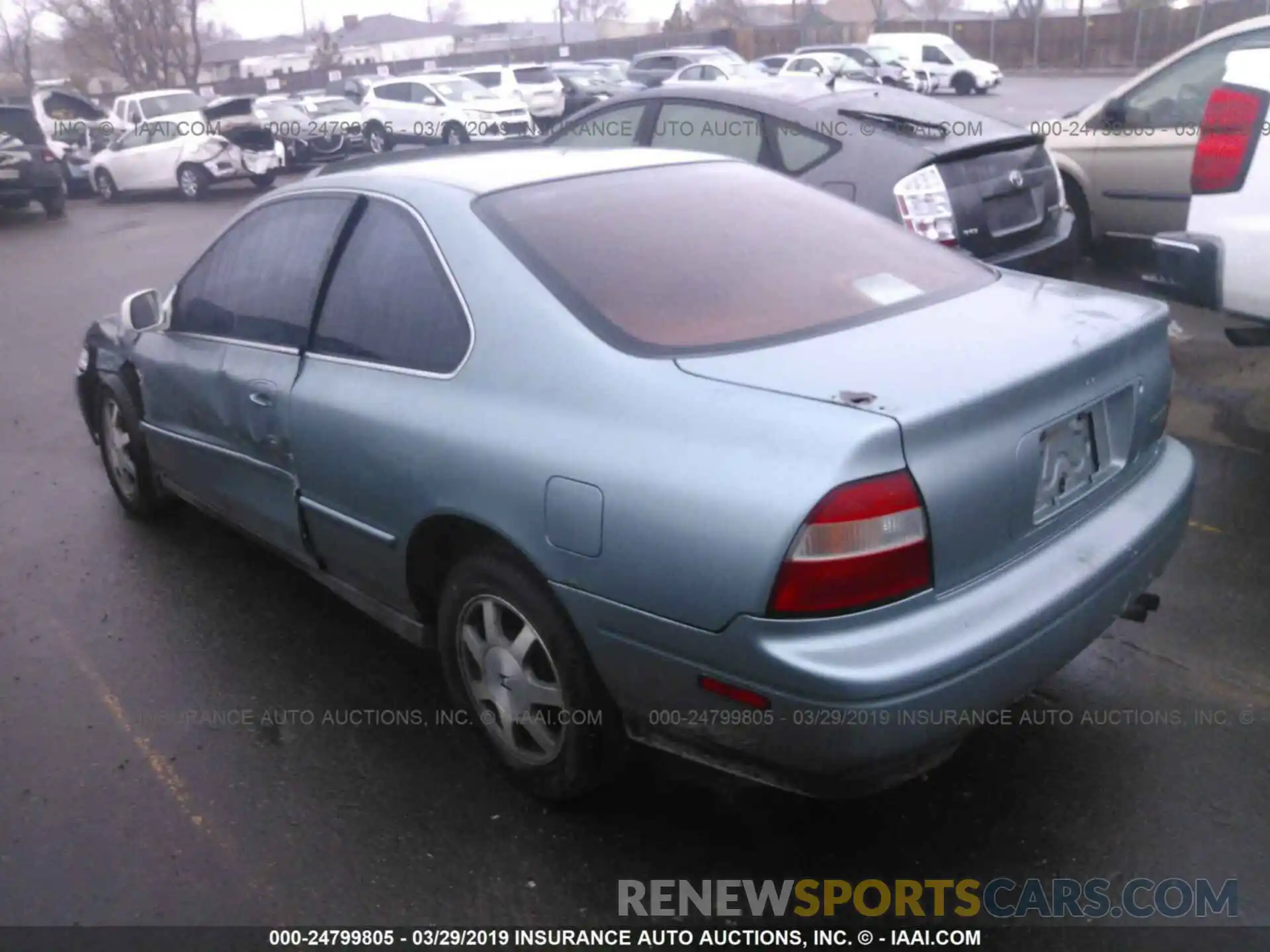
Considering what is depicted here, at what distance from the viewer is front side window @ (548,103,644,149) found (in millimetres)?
7211

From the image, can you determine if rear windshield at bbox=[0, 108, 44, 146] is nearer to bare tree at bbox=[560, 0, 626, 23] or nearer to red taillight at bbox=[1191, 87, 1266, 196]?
red taillight at bbox=[1191, 87, 1266, 196]

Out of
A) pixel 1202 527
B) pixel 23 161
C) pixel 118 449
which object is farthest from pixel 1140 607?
pixel 23 161

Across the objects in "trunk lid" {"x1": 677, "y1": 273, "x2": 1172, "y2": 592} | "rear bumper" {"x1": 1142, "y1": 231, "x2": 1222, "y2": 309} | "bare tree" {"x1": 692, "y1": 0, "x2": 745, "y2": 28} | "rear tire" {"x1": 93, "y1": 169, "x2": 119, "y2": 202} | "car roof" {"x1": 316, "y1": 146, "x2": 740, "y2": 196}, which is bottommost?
"rear tire" {"x1": 93, "y1": 169, "x2": 119, "y2": 202}

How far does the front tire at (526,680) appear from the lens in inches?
110

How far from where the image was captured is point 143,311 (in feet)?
15.4

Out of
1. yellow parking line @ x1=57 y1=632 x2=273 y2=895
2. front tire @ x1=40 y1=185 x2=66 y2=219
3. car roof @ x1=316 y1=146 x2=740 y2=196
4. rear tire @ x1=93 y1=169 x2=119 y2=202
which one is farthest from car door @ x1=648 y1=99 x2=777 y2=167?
rear tire @ x1=93 y1=169 x2=119 y2=202

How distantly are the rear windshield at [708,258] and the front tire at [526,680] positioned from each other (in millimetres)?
675

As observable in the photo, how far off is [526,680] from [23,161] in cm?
1834

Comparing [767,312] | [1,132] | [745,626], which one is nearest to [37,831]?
[745,626]

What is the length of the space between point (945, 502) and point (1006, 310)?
0.91 m

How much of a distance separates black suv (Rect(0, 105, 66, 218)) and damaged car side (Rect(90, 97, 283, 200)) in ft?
7.58

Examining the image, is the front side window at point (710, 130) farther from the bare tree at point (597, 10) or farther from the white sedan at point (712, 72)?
the bare tree at point (597, 10)

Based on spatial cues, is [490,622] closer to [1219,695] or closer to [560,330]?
[560,330]

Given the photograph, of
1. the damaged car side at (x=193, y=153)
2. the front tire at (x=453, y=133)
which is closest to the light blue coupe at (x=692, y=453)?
the damaged car side at (x=193, y=153)
